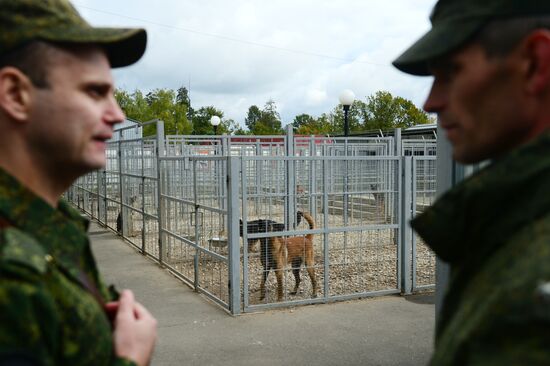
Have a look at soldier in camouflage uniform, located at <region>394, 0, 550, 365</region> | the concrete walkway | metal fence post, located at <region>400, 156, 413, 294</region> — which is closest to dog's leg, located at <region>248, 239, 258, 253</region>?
the concrete walkway

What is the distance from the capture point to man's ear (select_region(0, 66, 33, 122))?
3.76 ft

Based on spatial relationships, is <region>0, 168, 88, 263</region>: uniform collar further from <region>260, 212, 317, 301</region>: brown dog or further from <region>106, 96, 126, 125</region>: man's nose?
<region>260, 212, 317, 301</region>: brown dog

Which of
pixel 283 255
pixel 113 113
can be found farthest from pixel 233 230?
pixel 113 113

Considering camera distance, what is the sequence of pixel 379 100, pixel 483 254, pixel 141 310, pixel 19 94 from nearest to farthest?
pixel 483 254
pixel 19 94
pixel 141 310
pixel 379 100

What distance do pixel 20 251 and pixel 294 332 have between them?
4.98 meters

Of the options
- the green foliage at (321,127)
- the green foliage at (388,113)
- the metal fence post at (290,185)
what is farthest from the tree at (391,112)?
the metal fence post at (290,185)

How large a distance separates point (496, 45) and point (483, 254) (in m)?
0.39

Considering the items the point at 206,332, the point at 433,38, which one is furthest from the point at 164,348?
the point at 433,38

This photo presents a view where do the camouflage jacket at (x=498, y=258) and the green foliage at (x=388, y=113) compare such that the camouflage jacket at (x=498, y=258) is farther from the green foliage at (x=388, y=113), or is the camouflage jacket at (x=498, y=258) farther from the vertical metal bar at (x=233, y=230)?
the green foliage at (x=388, y=113)

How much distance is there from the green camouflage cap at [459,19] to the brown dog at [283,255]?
543cm

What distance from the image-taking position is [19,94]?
3.80 feet

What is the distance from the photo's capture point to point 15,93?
1157 millimetres

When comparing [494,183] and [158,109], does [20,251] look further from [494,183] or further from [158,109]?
[158,109]

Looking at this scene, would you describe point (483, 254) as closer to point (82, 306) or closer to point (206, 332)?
point (82, 306)
